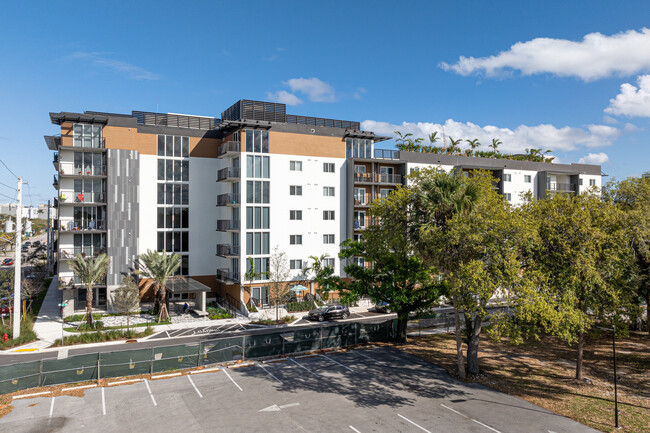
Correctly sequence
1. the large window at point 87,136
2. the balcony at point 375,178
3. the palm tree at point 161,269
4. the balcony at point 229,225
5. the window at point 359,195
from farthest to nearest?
1. the balcony at point 375,178
2. the window at point 359,195
3. the balcony at point 229,225
4. the large window at point 87,136
5. the palm tree at point 161,269

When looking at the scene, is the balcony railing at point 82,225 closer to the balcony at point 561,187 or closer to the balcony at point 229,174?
the balcony at point 229,174

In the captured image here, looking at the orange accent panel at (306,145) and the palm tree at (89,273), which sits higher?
the orange accent panel at (306,145)

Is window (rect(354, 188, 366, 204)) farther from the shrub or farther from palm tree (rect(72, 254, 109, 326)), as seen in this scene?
palm tree (rect(72, 254, 109, 326))

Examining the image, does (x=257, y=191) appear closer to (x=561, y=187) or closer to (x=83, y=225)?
(x=83, y=225)

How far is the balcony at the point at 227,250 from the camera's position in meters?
46.2

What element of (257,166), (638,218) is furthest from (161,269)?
(638,218)

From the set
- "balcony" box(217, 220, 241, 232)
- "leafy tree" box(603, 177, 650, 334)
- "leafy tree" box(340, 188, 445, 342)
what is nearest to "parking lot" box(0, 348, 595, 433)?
"leafy tree" box(340, 188, 445, 342)

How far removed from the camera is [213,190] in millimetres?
50188

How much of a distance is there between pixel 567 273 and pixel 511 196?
144ft

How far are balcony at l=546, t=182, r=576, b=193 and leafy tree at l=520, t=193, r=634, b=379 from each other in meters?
45.3

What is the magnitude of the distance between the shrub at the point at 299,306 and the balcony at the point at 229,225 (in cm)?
983

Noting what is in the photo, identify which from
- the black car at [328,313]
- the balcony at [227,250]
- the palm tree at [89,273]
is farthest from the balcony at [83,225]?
the black car at [328,313]

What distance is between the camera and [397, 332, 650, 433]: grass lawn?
20250 mm

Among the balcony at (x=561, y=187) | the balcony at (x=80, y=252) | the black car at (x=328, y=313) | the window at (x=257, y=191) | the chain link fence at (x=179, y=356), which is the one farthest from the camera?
the balcony at (x=561, y=187)
